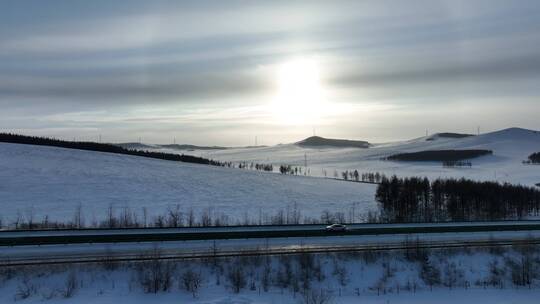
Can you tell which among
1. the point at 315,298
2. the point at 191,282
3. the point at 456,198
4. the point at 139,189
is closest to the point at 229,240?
the point at 191,282

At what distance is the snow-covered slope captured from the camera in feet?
279

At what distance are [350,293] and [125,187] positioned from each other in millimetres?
76702

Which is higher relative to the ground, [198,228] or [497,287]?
[198,228]

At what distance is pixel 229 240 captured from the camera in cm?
4241

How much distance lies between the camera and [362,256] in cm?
3847

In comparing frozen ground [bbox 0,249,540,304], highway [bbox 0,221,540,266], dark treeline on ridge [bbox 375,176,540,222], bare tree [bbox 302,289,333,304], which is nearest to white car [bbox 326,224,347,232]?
highway [bbox 0,221,540,266]

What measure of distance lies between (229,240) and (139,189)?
64.5 metres

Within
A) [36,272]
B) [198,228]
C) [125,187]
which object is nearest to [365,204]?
[125,187]

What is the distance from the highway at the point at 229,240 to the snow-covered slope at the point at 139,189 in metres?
31.7

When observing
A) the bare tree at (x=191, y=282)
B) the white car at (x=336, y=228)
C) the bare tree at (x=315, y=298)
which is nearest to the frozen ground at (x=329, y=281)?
the bare tree at (x=191, y=282)

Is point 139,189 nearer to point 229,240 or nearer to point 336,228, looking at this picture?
point 229,240

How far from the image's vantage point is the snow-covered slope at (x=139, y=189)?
279ft

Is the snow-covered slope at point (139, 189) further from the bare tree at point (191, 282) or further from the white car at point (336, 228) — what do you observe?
the bare tree at point (191, 282)

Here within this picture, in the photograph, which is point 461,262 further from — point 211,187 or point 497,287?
point 211,187
